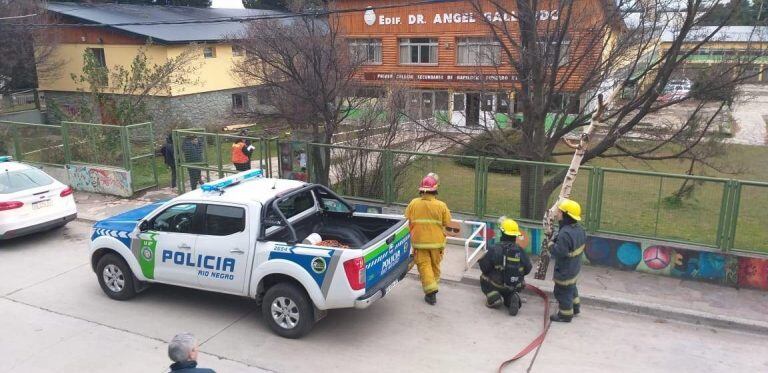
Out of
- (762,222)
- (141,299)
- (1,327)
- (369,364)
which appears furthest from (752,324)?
(1,327)

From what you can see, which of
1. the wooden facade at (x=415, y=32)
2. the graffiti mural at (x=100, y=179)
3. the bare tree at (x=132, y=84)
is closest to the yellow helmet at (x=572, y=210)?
the graffiti mural at (x=100, y=179)

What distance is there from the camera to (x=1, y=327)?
7617mm

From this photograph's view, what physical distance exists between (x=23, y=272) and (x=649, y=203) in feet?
32.7

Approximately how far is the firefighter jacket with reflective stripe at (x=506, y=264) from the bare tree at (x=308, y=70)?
7142mm

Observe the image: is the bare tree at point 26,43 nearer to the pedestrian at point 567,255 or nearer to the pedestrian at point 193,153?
the pedestrian at point 193,153

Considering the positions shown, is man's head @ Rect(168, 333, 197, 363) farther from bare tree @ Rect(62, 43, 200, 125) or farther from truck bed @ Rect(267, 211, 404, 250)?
bare tree @ Rect(62, 43, 200, 125)

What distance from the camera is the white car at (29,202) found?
1054 cm

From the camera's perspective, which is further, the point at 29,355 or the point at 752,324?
the point at 752,324

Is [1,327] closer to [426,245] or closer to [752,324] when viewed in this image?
[426,245]

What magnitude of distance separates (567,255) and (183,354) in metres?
4.71

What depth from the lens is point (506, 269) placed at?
7.63 m

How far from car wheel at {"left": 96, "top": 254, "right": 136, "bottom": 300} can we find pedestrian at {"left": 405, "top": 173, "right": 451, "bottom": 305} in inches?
155

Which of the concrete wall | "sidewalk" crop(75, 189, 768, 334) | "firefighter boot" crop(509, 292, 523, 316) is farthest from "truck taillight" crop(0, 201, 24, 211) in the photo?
the concrete wall

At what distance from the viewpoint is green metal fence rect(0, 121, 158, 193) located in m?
14.3
